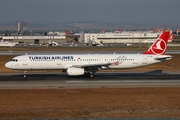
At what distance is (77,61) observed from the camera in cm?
4441

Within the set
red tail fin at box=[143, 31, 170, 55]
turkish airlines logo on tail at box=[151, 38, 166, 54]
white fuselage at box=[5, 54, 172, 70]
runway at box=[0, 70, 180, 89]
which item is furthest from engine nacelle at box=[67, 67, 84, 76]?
turkish airlines logo on tail at box=[151, 38, 166, 54]

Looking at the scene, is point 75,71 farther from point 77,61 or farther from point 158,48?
point 158,48

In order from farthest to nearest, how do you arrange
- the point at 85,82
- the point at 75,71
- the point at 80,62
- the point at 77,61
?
the point at 80,62, the point at 77,61, the point at 75,71, the point at 85,82

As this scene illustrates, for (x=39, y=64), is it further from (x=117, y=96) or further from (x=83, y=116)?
(x=83, y=116)

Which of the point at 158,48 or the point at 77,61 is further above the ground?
the point at 158,48

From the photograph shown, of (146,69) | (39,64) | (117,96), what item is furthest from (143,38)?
(117,96)

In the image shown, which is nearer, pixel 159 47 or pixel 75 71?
pixel 75 71

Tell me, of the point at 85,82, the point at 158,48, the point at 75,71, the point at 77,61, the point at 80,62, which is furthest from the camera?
the point at 158,48

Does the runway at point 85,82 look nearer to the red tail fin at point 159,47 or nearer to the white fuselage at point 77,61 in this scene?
the white fuselage at point 77,61

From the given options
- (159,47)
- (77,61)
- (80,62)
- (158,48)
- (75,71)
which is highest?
(159,47)

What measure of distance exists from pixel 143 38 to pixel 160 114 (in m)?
143

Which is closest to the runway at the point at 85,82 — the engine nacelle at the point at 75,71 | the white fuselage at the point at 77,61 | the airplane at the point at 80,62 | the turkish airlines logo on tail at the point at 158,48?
the engine nacelle at the point at 75,71

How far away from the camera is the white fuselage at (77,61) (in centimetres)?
4391

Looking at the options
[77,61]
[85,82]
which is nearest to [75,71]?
[77,61]
